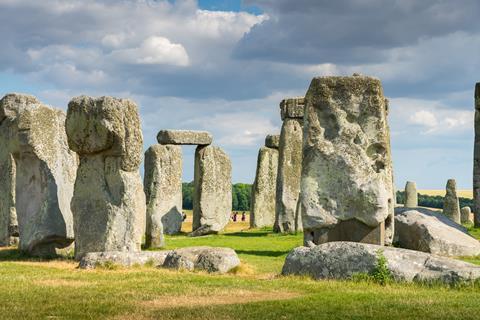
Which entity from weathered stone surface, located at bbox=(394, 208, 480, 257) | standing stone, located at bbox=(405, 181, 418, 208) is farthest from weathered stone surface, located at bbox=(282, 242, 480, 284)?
standing stone, located at bbox=(405, 181, 418, 208)

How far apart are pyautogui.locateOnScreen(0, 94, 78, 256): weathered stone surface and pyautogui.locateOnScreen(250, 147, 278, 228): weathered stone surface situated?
49.7 ft

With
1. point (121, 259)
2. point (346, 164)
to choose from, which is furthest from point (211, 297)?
point (346, 164)

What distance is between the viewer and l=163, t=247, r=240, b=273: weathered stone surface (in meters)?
14.4

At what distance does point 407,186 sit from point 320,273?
2878cm

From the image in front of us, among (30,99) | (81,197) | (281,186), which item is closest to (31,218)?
(81,197)

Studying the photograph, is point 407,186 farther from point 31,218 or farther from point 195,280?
point 195,280

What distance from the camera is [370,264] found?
12.4 metres

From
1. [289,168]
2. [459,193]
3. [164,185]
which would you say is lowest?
[164,185]

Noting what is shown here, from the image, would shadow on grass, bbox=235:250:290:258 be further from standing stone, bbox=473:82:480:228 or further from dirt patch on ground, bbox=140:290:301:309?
standing stone, bbox=473:82:480:228

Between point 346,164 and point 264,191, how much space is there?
16.4 meters

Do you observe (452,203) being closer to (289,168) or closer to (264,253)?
(289,168)

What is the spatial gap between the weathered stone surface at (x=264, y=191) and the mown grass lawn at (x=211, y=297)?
19.8 metres

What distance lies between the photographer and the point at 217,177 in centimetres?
3438

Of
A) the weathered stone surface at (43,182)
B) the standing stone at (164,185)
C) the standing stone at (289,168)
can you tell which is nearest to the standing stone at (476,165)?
the standing stone at (289,168)
